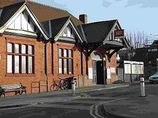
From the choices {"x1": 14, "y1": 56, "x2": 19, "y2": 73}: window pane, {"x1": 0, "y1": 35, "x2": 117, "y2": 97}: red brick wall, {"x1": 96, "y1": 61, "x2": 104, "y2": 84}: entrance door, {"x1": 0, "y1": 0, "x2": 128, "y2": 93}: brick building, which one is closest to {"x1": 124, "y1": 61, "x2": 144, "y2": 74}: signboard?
{"x1": 0, "y1": 0, "x2": 128, "y2": 93}: brick building

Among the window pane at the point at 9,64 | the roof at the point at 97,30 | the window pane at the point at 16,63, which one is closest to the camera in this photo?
the window pane at the point at 9,64

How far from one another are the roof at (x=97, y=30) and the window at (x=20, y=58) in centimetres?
878

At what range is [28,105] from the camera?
20.4 m

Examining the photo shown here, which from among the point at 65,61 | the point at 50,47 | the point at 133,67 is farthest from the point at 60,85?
the point at 133,67

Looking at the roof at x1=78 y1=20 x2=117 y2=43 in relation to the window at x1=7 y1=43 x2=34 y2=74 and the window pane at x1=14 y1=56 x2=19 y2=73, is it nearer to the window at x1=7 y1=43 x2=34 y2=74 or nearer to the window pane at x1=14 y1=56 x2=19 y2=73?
the window at x1=7 y1=43 x2=34 y2=74

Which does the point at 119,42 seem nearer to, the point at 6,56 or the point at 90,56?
the point at 90,56

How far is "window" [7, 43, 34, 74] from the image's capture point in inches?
1222

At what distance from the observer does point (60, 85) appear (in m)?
35.8

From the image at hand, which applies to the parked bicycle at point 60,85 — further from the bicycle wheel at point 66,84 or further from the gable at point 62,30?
the gable at point 62,30

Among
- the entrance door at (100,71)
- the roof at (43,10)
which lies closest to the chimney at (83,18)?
the roof at (43,10)

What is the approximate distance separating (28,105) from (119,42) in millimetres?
23761

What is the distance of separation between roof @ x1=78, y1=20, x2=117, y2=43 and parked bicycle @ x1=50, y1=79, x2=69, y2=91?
5.77 meters

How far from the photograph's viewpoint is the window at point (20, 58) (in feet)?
102

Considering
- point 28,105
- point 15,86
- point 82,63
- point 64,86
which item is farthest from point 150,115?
point 82,63
